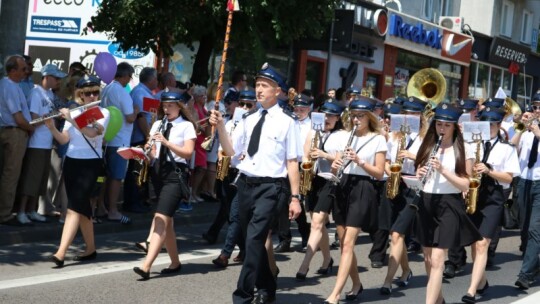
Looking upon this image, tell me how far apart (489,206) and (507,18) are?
2825 centimetres

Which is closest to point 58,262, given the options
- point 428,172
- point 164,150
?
point 164,150

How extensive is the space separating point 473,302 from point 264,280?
2350mm

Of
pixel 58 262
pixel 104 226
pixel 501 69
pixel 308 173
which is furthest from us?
pixel 501 69

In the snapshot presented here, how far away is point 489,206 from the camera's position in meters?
10.1

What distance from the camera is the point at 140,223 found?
12.6m

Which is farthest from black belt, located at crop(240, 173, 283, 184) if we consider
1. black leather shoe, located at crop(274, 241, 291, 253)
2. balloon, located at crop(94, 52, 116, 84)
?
balloon, located at crop(94, 52, 116, 84)

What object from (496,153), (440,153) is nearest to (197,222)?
(496,153)

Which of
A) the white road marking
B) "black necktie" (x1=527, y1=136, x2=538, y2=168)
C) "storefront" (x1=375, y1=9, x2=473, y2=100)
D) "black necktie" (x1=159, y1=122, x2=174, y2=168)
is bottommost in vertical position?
the white road marking

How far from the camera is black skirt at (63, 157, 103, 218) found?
9.60 meters

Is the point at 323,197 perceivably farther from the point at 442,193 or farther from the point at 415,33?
the point at 415,33

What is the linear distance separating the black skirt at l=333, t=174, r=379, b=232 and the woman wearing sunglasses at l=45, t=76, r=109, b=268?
2.47 m

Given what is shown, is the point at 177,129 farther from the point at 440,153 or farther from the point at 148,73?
the point at 148,73

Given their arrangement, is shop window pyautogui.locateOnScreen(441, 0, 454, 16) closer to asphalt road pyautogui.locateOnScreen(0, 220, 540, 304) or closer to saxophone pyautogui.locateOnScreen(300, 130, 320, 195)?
asphalt road pyautogui.locateOnScreen(0, 220, 540, 304)

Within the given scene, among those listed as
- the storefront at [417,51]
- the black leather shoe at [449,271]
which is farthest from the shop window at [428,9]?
the black leather shoe at [449,271]
